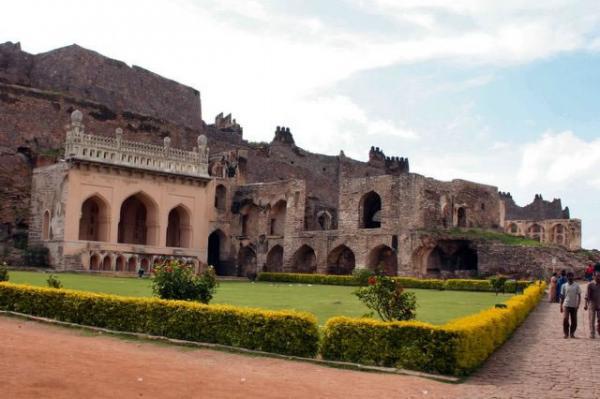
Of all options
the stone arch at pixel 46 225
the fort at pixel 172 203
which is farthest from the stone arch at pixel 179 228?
the stone arch at pixel 46 225

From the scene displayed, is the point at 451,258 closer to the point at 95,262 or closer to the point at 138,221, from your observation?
the point at 138,221

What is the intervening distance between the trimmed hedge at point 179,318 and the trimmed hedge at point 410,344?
1.53 feet

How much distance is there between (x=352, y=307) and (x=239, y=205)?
76.0 ft

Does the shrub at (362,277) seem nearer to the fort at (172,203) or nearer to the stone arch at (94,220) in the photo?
the fort at (172,203)

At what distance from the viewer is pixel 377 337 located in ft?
31.4

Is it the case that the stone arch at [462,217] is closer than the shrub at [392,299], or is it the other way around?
the shrub at [392,299]

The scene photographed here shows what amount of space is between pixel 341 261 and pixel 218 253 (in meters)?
7.46

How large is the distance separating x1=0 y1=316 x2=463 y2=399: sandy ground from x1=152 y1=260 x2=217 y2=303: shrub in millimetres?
2210

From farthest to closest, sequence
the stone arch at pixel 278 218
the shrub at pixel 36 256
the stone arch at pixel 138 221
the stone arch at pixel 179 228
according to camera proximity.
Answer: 1. the stone arch at pixel 278 218
2. the stone arch at pixel 179 228
3. the stone arch at pixel 138 221
4. the shrub at pixel 36 256

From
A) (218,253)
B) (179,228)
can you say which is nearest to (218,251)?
(218,253)

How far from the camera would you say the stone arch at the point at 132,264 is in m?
29.9

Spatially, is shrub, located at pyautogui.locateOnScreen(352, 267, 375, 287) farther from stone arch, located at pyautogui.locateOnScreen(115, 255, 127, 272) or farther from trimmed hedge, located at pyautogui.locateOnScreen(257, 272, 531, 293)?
stone arch, located at pyautogui.locateOnScreen(115, 255, 127, 272)

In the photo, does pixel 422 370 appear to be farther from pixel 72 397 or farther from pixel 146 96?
Answer: pixel 146 96

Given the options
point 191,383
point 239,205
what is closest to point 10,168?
point 239,205
